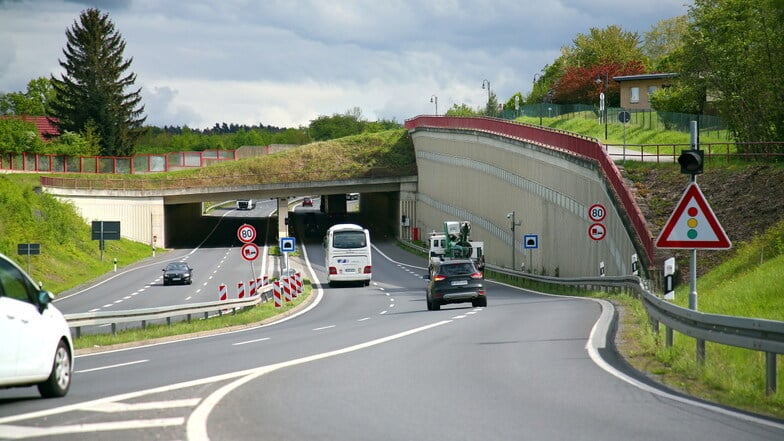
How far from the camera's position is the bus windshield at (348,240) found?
2179 inches

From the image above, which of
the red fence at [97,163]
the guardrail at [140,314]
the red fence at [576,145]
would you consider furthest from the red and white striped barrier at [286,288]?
the red fence at [97,163]

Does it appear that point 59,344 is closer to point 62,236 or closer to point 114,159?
point 62,236

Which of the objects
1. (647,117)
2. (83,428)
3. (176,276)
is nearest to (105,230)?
(176,276)

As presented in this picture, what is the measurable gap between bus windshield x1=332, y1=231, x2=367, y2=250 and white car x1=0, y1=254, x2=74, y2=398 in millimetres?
43337

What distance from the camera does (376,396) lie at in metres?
11.3

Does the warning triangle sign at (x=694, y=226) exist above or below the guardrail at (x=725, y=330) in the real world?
above

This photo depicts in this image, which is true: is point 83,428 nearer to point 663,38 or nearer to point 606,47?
point 606,47

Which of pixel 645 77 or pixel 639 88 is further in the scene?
pixel 639 88

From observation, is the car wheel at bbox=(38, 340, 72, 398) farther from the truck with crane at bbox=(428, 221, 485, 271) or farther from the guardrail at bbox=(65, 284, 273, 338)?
the truck with crane at bbox=(428, 221, 485, 271)

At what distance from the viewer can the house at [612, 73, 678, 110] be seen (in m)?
105

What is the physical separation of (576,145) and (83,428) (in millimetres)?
46550

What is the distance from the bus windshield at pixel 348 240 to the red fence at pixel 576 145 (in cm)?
1161

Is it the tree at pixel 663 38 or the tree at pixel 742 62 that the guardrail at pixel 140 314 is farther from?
the tree at pixel 663 38

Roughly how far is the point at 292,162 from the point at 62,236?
3995cm
